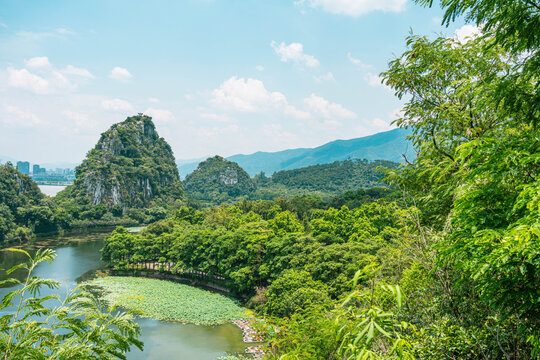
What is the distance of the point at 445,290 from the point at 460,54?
403cm

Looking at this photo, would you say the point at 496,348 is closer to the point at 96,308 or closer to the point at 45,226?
the point at 96,308

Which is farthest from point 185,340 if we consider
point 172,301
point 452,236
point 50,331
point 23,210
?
point 23,210

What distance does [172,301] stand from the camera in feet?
66.2

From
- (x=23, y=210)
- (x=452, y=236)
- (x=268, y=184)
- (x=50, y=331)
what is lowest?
(x=23, y=210)

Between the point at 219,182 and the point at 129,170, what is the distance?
37.2 meters

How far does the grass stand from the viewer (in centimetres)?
1791

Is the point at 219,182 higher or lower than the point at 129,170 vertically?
lower

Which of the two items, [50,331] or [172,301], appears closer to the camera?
[50,331]

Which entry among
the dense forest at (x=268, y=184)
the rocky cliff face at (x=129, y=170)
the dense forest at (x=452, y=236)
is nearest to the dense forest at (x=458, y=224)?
the dense forest at (x=452, y=236)

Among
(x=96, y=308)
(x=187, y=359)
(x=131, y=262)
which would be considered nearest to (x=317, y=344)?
(x=96, y=308)

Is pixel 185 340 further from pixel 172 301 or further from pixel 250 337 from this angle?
pixel 172 301

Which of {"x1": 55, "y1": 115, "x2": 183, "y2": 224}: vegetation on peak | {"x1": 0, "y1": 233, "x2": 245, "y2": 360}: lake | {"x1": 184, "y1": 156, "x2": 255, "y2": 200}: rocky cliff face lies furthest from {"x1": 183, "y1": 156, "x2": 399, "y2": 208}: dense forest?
{"x1": 0, "y1": 233, "x2": 245, "y2": 360}: lake

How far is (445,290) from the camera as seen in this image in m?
3.48

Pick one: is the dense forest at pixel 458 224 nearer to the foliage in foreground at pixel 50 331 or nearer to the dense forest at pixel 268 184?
the foliage in foreground at pixel 50 331
